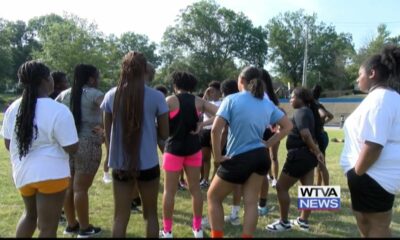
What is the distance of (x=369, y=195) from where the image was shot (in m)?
3.53

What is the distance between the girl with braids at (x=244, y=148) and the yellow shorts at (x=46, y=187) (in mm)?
1487

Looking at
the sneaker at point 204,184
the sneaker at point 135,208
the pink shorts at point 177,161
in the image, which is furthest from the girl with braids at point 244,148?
the sneaker at point 204,184

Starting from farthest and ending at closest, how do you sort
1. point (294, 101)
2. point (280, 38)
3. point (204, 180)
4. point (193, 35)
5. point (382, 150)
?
point (280, 38)
point (193, 35)
point (204, 180)
point (294, 101)
point (382, 150)

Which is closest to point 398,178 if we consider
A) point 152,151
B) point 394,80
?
point 394,80

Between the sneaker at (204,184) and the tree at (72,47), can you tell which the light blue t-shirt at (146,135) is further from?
the tree at (72,47)

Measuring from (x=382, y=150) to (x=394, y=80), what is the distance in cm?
60

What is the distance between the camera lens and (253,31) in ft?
250

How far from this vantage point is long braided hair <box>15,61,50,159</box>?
368cm

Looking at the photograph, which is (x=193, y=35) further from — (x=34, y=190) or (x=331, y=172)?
(x=34, y=190)

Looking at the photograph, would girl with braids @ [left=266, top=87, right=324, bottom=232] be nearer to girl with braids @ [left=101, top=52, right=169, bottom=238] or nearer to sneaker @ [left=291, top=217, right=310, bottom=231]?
sneaker @ [left=291, top=217, right=310, bottom=231]

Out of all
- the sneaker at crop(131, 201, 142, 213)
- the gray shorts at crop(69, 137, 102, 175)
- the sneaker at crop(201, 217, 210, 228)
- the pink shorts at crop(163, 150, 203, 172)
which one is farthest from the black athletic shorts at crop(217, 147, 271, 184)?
the sneaker at crop(131, 201, 142, 213)

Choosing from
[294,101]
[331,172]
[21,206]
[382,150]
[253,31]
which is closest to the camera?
[382,150]

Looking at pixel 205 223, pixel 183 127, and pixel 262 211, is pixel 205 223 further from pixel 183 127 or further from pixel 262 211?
pixel 183 127

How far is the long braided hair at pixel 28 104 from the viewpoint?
12.1 ft
